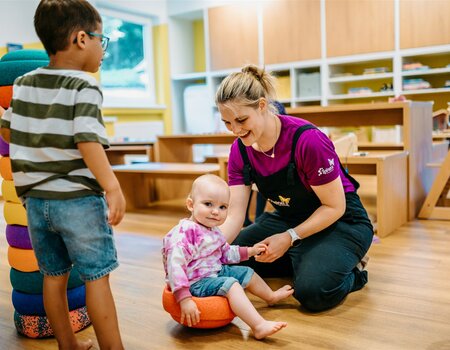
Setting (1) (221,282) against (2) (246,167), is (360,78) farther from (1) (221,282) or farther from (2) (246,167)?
(1) (221,282)

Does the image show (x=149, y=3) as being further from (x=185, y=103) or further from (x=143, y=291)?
(x=143, y=291)

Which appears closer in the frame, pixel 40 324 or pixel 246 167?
pixel 40 324

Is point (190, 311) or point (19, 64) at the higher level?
point (19, 64)

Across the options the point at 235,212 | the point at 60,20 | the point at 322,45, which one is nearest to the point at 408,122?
the point at 235,212

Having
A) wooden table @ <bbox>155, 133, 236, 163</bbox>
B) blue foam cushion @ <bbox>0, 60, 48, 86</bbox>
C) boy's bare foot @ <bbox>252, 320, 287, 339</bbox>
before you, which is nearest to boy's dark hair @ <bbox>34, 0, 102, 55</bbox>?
blue foam cushion @ <bbox>0, 60, 48, 86</bbox>

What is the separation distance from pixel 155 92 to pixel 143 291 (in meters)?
5.32

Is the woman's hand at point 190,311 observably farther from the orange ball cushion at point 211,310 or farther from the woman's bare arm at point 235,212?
the woman's bare arm at point 235,212

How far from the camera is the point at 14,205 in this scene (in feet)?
4.92

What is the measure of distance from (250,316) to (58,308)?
0.53 m

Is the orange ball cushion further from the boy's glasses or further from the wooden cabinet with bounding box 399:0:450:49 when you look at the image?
the wooden cabinet with bounding box 399:0:450:49

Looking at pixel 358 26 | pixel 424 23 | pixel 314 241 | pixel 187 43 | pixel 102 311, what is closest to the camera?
pixel 102 311

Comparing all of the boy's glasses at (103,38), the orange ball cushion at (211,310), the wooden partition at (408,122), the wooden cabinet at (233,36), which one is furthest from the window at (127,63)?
the boy's glasses at (103,38)

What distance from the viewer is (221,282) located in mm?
1477

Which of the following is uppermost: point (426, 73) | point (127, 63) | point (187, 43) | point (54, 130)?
point (187, 43)
